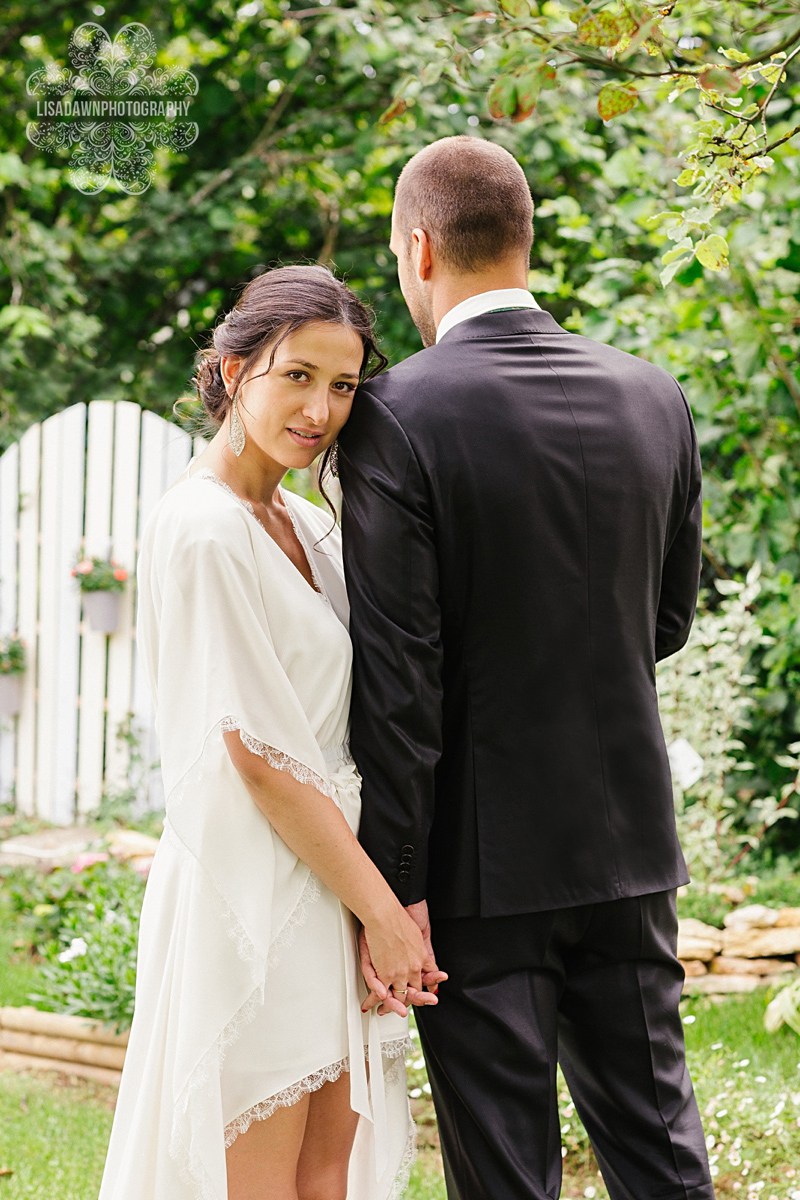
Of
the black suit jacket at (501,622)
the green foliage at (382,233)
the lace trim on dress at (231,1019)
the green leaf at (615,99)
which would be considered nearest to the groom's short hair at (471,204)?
the black suit jacket at (501,622)

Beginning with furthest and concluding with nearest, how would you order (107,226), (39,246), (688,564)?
(107,226) → (39,246) → (688,564)

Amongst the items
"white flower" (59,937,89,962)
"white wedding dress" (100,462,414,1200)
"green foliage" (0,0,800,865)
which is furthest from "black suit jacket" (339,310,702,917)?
"green foliage" (0,0,800,865)

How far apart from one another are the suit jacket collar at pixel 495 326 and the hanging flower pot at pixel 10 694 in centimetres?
468

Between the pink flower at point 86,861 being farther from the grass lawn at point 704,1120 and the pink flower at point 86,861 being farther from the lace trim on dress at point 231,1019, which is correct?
the lace trim on dress at point 231,1019

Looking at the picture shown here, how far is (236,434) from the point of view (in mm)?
1828

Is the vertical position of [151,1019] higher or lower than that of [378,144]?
lower

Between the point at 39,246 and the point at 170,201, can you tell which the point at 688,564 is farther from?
the point at 170,201

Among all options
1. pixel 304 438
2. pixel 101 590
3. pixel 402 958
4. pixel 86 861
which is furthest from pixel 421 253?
pixel 101 590

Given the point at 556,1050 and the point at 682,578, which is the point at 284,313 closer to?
the point at 682,578

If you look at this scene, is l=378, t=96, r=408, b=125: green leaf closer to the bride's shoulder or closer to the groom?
the groom

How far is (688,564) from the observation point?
1985mm

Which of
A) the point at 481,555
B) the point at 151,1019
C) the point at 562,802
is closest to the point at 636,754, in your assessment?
the point at 562,802

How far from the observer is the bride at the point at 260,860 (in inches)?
64.6

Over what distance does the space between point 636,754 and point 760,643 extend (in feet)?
9.99
